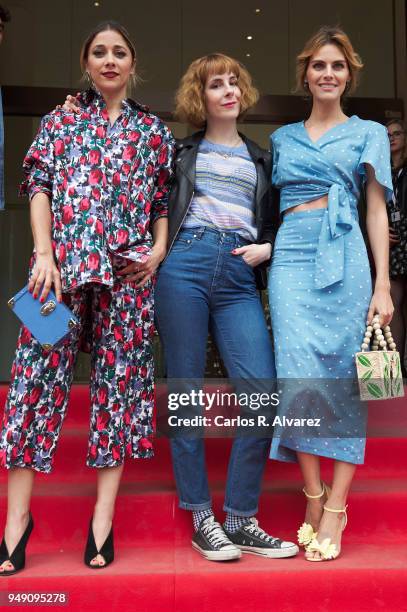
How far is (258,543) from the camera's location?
2201 millimetres

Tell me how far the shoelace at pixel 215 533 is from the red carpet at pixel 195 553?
70mm

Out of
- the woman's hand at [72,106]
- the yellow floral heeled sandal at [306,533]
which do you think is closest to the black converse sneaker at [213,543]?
the yellow floral heeled sandal at [306,533]

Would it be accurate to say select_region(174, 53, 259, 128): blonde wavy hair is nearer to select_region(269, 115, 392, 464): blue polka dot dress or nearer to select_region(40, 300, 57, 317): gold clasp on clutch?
select_region(269, 115, 392, 464): blue polka dot dress

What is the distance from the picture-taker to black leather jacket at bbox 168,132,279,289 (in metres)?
2.34

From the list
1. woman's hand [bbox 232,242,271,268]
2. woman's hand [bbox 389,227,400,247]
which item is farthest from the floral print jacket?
woman's hand [bbox 389,227,400,247]

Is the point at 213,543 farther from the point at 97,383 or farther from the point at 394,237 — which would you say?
the point at 394,237

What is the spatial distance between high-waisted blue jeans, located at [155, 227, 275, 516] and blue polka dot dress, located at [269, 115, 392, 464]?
86 mm

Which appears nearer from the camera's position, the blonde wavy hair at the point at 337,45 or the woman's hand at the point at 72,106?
the woman's hand at the point at 72,106

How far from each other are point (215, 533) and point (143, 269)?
0.92 m

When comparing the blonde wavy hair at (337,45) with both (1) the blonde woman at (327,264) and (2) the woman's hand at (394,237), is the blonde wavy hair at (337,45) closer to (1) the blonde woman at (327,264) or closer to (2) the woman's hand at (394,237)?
(1) the blonde woman at (327,264)

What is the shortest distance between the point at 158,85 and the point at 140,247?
412cm

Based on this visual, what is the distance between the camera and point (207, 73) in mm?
2428

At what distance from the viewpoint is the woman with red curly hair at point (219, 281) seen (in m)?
2.25

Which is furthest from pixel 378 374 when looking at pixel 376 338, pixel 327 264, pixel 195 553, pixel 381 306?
pixel 195 553
